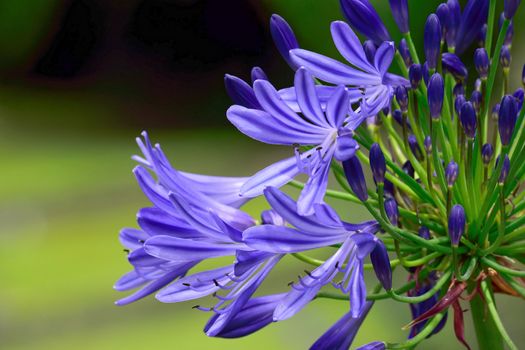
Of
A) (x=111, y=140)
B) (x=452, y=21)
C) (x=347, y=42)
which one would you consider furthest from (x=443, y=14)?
(x=111, y=140)

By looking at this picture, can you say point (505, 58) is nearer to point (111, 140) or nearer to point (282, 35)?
point (282, 35)

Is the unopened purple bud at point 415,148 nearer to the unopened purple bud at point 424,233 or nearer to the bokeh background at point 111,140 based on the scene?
the unopened purple bud at point 424,233

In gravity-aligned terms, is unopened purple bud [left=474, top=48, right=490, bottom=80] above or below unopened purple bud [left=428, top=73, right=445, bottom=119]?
above

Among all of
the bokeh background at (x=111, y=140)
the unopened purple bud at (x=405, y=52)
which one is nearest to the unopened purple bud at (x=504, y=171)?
the unopened purple bud at (x=405, y=52)

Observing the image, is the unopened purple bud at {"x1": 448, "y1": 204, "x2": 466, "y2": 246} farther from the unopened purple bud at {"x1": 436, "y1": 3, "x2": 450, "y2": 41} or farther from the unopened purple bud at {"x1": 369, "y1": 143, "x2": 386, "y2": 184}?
the unopened purple bud at {"x1": 436, "y1": 3, "x2": 450, "y2": 41}

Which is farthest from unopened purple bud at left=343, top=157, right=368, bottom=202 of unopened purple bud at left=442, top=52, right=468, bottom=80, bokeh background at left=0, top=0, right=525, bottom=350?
bokeh background at left=0, top=0, right=525, bottom=350

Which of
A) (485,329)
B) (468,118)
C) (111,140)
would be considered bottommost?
(485,329)

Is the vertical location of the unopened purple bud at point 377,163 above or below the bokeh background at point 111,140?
below
